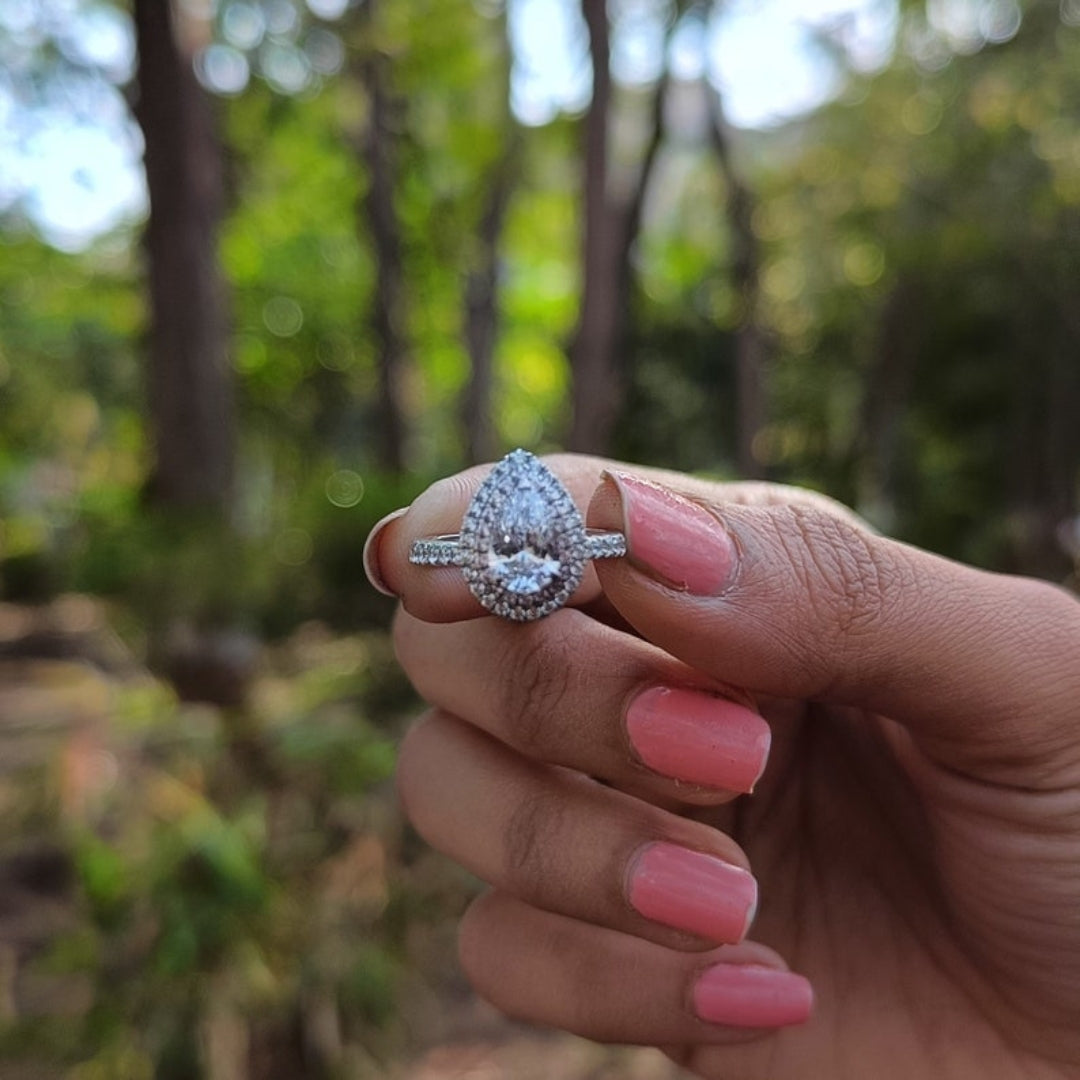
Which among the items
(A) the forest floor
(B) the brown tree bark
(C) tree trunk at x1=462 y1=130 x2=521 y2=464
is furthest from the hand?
(C) tree trunk at x1=462 y1=130 x2=521 y2=464

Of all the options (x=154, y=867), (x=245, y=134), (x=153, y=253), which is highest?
(x=245, y=134)

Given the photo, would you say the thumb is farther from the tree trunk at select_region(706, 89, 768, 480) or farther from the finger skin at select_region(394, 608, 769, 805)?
the tree trunk at select_region(706, 89, 768, 480)

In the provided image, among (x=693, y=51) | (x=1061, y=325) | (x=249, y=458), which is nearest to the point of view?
(x=693, y=51)

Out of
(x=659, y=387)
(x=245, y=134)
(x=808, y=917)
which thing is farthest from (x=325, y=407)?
(x=808, y=917)

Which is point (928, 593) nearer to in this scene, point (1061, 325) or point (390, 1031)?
point (390, 1031)

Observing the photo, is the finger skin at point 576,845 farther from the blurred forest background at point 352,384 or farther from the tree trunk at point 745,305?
the tree trunk at point 745,305

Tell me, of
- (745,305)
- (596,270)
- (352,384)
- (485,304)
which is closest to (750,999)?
(596,270)
